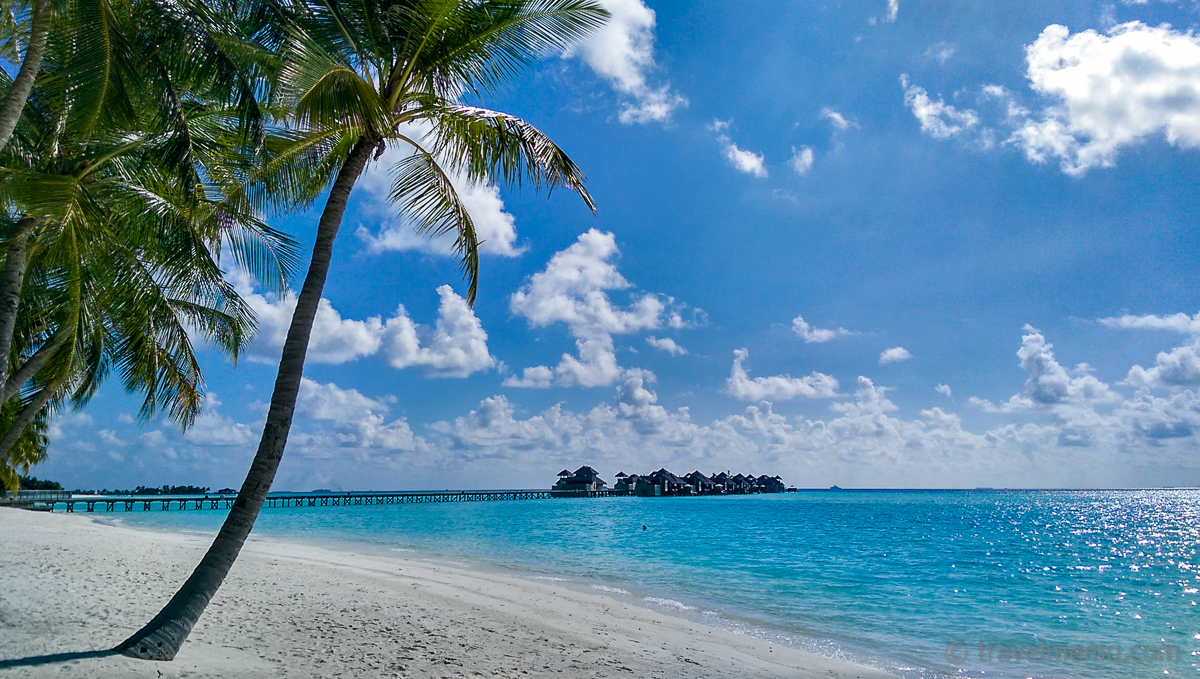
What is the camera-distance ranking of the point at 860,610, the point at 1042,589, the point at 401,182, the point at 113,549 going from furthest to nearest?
1. the point at 1042,589
2. the point at 113,549
3. the point at 860,610
4. the point at 401,182

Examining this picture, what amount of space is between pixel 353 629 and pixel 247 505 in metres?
3.33

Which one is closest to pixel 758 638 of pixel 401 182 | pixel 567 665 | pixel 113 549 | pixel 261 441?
pixel 567 665

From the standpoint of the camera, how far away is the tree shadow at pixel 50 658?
4.56m

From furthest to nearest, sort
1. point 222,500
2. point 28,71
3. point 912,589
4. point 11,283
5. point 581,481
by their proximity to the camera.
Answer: point 581,481, point 222,500, point 912,589, point 11,283, point 28,71

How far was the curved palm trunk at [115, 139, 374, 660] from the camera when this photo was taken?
488 cm

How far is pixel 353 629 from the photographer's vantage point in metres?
7.57

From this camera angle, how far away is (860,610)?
1279 cm

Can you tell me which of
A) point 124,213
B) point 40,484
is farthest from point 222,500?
point 124,213

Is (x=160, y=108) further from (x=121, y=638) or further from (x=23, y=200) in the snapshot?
(x=121, y=638)

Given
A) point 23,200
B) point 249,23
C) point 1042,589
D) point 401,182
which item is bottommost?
point 1042,589

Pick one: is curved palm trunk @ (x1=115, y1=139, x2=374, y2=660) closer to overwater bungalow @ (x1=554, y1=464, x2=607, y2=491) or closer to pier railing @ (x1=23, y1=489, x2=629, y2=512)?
pier railing @ (x1=23, y1=489, x2=629, y2=512)

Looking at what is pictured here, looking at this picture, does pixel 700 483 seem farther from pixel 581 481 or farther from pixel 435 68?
pixel 435 68

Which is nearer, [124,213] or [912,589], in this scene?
[124,213]

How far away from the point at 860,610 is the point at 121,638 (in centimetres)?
1254
